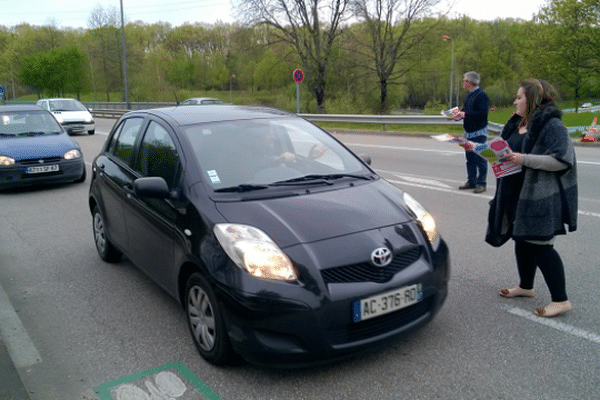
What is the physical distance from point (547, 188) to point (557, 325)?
95cm

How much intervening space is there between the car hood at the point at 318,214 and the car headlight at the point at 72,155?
775cm

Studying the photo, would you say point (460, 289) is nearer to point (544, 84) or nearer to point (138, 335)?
point (544, 84)

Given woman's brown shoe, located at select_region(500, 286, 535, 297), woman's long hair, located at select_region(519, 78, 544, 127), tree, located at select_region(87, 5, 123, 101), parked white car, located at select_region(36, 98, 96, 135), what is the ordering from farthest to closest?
tree, located at select_region(87, 5, 123, 101)
parked white car, located at select_region(36, 98, 96, 135)
woman's brown shoe, located at select_region(500, 286, 535, 297)
woman's long hair, located at select_region(519, 78, 544, 127)

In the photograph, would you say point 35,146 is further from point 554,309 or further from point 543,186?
point 554,309

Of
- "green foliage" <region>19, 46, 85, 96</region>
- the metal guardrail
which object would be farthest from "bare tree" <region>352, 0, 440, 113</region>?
"green foliage" <region>19, 46, 85, 96</region>

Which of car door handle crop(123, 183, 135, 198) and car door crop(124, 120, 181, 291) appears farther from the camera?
car door handle crop(123, 183, 135, 198)

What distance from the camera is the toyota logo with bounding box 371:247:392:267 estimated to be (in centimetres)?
313

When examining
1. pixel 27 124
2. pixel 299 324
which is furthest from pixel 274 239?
pixel 27 124

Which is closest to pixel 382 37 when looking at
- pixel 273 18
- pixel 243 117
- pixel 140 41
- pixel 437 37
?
pixel 437 37

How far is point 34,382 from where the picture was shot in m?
3.30

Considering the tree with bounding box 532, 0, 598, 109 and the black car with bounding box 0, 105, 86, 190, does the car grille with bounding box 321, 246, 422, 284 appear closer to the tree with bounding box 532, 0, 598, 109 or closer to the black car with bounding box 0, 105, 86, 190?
the black car with bounding box 0, 105, 86, 190

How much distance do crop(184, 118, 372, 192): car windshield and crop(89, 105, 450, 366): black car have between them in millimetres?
11

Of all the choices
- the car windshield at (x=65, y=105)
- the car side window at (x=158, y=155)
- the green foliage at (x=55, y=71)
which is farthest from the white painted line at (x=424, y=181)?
the green foliage at (x=55, y=71)

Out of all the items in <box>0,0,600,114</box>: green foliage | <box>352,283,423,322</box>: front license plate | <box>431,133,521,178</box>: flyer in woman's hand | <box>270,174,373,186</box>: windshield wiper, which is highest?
<box>0,0,600,114</box>: green foliage
